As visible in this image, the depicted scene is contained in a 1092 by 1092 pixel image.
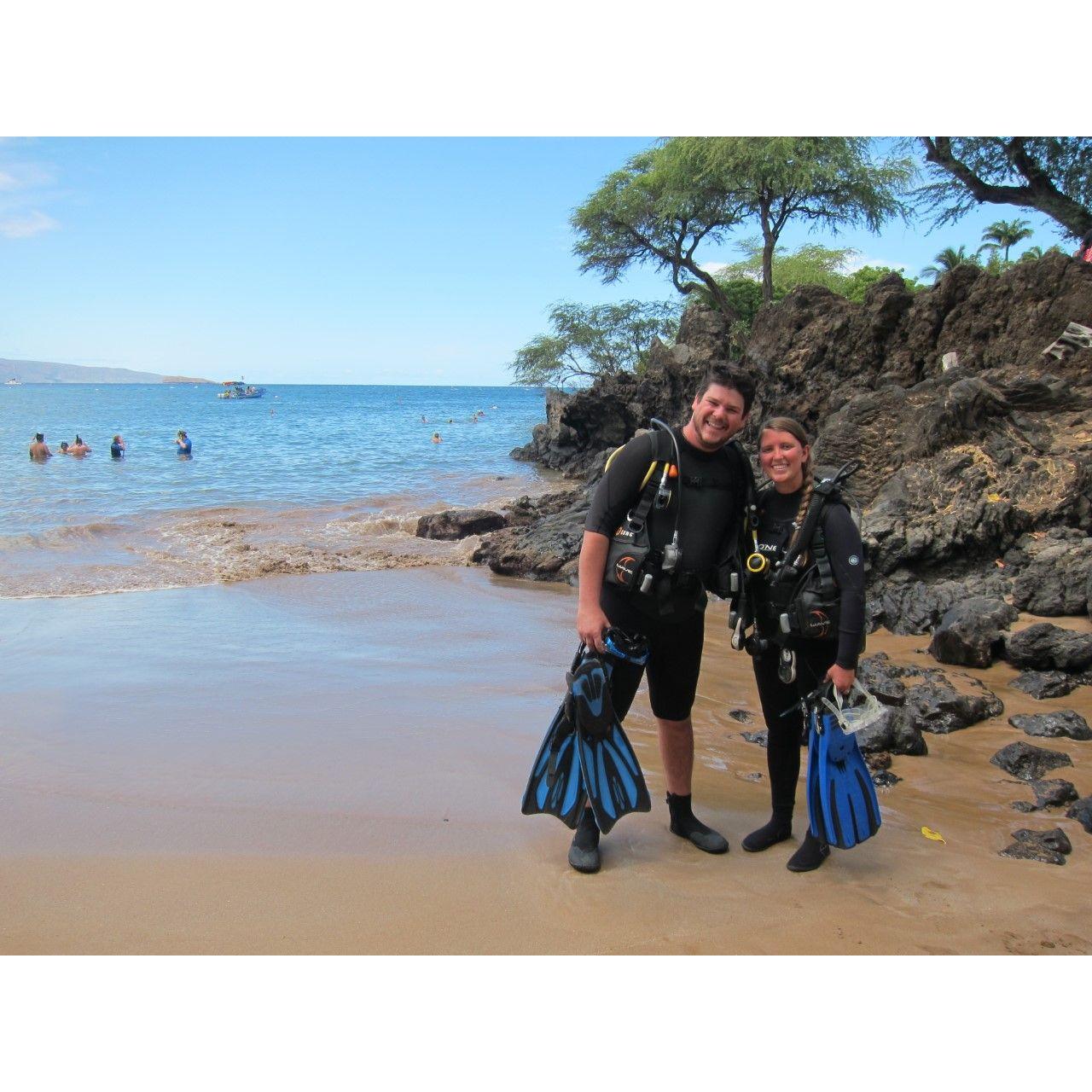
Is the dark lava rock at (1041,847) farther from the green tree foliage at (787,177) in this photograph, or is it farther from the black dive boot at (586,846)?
the green tree foliage at (787,177)

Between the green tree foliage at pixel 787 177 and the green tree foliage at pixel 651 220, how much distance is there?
0.42 meters

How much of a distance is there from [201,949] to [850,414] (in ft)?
28.7

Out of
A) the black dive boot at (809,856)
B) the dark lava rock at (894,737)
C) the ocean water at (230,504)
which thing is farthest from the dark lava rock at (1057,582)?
the ocean water at (230,504)

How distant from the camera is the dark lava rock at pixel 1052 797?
3.57m

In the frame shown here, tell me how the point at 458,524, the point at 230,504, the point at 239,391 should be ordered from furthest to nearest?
the point at 239,391 < the point at 230,504 < the point at 458,524

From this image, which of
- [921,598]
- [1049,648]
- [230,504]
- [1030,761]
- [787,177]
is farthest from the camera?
[787,177]

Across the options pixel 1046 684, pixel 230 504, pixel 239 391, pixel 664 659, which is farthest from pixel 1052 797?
pixel 239 391

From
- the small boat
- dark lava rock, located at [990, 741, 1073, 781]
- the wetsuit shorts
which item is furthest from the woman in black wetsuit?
the small boat

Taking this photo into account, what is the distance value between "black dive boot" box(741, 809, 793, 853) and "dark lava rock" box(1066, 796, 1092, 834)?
1249 mm

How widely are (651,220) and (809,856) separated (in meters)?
25.4

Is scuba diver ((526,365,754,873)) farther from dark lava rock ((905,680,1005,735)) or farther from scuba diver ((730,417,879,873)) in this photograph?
dark lava rock ((905,680,1005,735))

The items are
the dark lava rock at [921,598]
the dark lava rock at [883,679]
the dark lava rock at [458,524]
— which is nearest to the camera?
the dark lava rock at [883,679]

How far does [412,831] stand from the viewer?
3217 millimetres

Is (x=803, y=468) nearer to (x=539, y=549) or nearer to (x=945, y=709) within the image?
(x=945, y=709)
